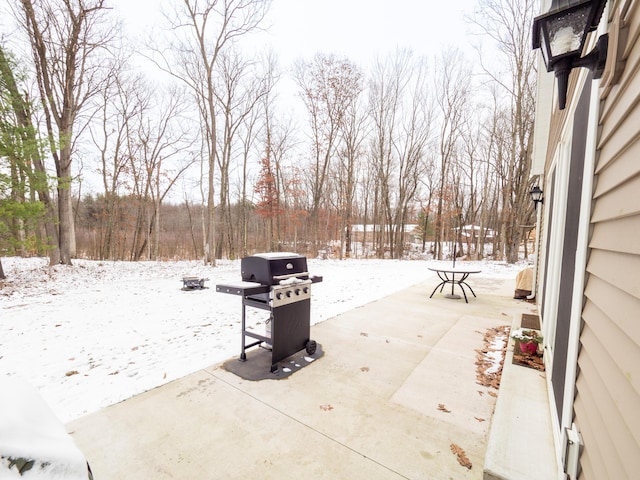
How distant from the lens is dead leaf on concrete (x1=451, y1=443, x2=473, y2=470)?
1.76 metres

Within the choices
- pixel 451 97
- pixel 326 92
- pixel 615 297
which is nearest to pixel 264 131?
pixel 326 92

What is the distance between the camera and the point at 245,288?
2.63 metres

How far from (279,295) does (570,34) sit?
8.57 ft

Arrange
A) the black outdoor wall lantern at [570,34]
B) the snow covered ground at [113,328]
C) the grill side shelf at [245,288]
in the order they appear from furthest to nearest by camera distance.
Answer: the snow covered ground at [113,328] → the grill side shelf at [245,288] → the black outdoor wall lantern at [570,34]

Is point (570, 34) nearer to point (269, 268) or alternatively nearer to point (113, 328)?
point (269, 268)

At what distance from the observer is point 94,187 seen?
21.0m

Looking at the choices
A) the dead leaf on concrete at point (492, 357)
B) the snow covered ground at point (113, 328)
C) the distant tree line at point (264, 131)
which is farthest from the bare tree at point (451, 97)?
the dead leaf on concrete at point (492, 357)

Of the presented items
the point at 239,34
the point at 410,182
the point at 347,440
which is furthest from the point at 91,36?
the point at 410,182

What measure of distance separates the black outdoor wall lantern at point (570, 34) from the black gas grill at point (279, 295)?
8.04ft

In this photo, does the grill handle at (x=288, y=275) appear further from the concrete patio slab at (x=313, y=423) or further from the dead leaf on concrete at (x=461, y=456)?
the dead leaf on concrete at (x=461, y=456)

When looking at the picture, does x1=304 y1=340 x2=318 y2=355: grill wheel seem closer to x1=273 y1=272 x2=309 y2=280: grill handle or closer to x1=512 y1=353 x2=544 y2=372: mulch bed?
x1=273 y1=272 x2=309 y2=280: grill handle

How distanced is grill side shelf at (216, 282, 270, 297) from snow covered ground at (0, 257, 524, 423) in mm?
1003

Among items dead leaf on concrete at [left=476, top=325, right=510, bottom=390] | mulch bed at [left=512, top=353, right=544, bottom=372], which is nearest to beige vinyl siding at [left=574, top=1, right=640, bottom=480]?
dead leaf on concrete at [left=476, top=325, right=510, bottom=390]

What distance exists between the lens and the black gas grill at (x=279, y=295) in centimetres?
280
